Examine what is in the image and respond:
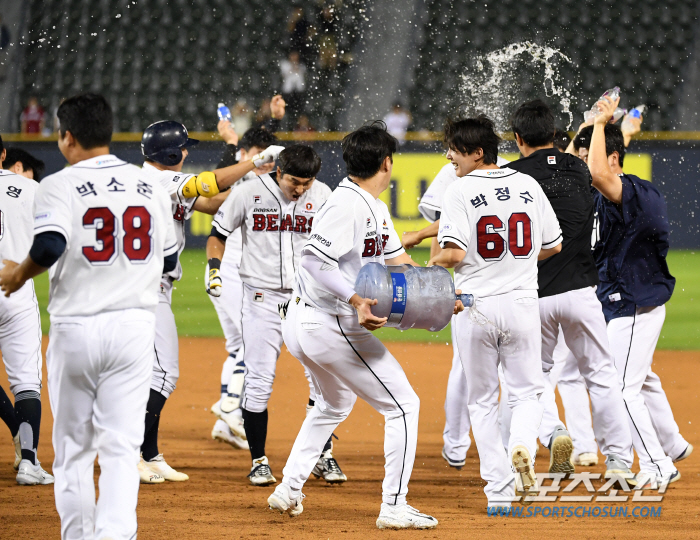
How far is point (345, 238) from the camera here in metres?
3.96

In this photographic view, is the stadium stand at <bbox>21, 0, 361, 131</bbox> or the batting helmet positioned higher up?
the stadium stand at <bbox>21, 0, 361, 131</bbox>

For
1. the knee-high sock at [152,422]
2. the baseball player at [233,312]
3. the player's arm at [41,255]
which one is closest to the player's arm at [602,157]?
the baseball player at [233,312]

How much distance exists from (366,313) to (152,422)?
2014 mm

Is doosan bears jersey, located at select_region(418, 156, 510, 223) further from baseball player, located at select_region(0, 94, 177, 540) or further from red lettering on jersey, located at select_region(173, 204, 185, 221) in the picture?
baseball player, located at select_region(0, 94, 177, 540)

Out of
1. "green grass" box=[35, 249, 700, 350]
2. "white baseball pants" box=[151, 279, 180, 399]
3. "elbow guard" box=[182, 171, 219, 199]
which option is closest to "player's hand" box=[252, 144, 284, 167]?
"elbow guard" box=[182, 171, 219, 199]

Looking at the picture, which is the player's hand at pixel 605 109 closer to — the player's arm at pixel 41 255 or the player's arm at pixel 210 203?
the player's arm at pixel 210 203

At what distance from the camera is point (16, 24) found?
64.3 ft

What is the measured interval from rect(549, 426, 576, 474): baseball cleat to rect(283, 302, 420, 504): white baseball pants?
113 centimetres

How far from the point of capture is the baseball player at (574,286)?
4.78 metres

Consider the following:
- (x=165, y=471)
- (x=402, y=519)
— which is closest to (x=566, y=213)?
(x=402, y=519)

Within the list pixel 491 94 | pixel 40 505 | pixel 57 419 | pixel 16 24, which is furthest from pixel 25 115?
pixel 57 419

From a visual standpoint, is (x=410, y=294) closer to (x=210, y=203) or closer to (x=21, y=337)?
(x=210, y=203)

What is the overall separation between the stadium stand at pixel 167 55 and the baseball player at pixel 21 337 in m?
14.1

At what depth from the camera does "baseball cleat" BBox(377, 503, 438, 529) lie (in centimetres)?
411
